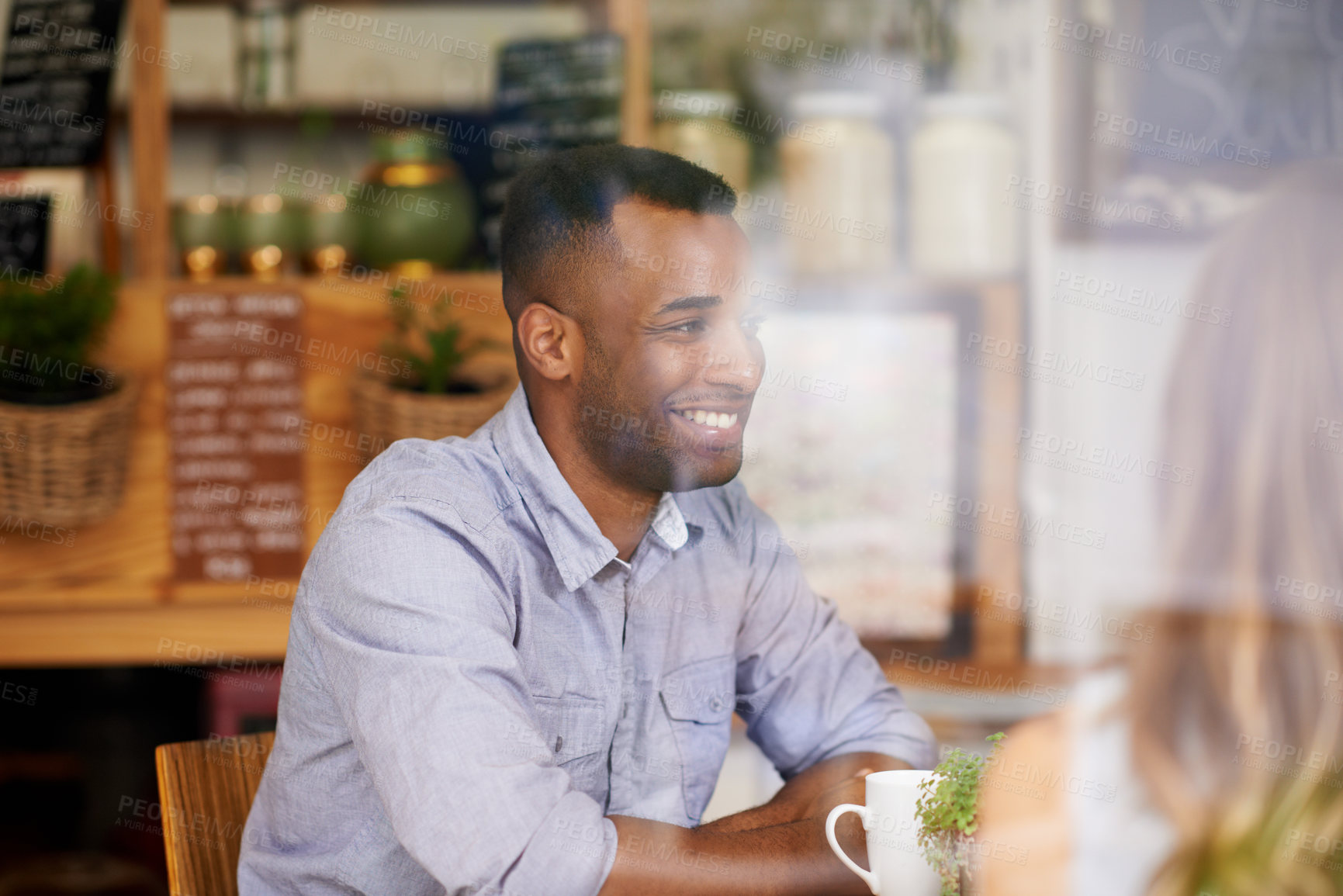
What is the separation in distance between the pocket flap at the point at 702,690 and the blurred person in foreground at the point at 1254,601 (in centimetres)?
48

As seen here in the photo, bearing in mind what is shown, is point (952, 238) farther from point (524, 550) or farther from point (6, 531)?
point (6, 531)

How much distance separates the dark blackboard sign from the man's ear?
1.12 m

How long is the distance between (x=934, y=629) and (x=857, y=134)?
0.76 m

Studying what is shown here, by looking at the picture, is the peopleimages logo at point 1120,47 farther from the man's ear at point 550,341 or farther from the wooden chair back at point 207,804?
the wooden chair back at point 207,804

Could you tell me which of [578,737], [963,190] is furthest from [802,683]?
[963,190]

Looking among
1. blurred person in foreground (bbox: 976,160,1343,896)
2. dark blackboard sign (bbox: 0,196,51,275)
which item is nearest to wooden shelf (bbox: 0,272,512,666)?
dark blackboard sign (bbox: 0,196,51,275)

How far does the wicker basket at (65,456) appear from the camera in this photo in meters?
1.62

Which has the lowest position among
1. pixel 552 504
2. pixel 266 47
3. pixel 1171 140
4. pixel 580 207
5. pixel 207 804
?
pixel 207 804

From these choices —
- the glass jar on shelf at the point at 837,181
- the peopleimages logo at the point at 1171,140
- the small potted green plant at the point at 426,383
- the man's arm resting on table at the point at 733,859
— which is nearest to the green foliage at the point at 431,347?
the small potted green plant at the point at 426,383

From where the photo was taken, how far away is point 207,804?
972 mm

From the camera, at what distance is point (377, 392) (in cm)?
162

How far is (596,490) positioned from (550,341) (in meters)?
0.12

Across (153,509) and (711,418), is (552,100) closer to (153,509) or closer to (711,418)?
(153,509)

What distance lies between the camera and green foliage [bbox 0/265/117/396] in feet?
5.34
